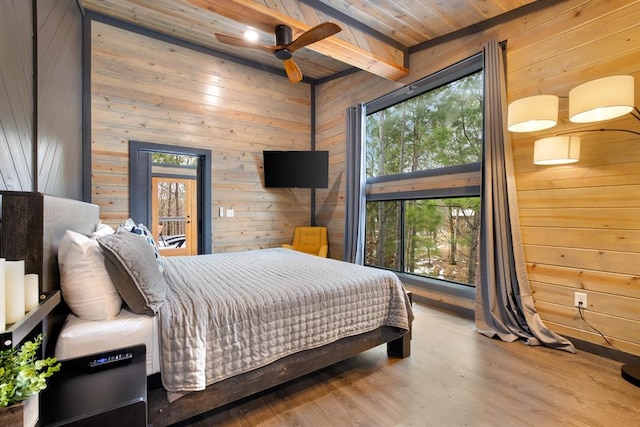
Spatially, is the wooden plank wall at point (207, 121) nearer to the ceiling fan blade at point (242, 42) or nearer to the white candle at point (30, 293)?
the ceiling fan blade at point (242, 42)

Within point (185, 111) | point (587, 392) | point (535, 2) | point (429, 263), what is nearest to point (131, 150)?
point (185, 111)

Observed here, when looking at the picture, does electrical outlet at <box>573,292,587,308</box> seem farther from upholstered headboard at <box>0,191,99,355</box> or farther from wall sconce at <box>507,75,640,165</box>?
upholstered headboard at <box>0,191,99,355</box>

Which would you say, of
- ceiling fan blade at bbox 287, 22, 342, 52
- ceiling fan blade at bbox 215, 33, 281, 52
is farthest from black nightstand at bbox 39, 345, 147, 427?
ceiling fan blade at bbox 215, 33, 281, 52

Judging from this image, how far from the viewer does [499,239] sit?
290 centimetres

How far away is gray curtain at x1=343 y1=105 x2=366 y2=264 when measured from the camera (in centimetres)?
444

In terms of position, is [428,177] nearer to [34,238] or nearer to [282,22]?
[282,22]

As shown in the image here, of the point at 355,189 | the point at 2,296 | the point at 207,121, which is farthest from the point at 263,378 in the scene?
the point at 207,121

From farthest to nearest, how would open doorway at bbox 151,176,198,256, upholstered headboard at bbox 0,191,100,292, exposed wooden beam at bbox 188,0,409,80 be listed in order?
1. open doorway at bbox 151,176,198,256
2. exposed wooden beam at bbox 188,0,409,80
3. upholstered headboard at bbox 0,191,100,292

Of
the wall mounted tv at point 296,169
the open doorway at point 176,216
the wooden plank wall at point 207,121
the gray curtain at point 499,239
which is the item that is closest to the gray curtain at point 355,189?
the wall mounted tv at point 296,169

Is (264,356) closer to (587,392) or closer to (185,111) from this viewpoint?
(587,392)

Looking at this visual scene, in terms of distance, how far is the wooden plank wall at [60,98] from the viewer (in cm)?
212

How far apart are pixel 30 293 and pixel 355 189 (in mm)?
3821

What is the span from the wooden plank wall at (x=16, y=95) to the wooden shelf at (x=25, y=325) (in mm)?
718

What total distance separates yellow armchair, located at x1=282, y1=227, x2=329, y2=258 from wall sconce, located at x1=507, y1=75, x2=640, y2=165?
10.4 ft
